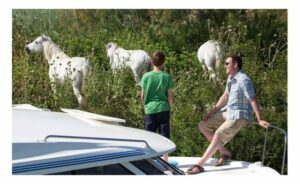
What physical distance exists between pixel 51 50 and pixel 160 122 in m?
3.83

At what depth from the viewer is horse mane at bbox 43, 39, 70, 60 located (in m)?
11.0

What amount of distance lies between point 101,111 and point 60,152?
14.4 ft

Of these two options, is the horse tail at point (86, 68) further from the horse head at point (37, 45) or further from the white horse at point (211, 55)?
the white horse at point (211, 55)

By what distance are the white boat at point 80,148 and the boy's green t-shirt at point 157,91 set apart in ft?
6.64

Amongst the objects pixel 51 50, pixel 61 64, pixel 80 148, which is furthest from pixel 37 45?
pixel 80 148

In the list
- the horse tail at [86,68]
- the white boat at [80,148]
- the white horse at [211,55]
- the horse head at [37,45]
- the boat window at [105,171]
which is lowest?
the boat window at [105,171]

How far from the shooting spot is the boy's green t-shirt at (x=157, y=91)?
7723mm

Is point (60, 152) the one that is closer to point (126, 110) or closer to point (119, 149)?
point (119, 149)

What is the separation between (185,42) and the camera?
1280cm

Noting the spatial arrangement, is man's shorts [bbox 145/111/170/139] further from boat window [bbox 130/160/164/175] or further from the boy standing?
boat window [bbox 130/160/164/175]

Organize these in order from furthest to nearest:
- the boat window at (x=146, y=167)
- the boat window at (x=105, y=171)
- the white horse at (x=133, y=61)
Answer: the white horse at (x=133, y=61)
the boat window at (x=146, y=167)
the boat window at (x=105, y=171)

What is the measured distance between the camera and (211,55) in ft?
35.9

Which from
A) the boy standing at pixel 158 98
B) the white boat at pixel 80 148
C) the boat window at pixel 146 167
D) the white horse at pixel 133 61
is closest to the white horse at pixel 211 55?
the white horse at pixel 133 61
